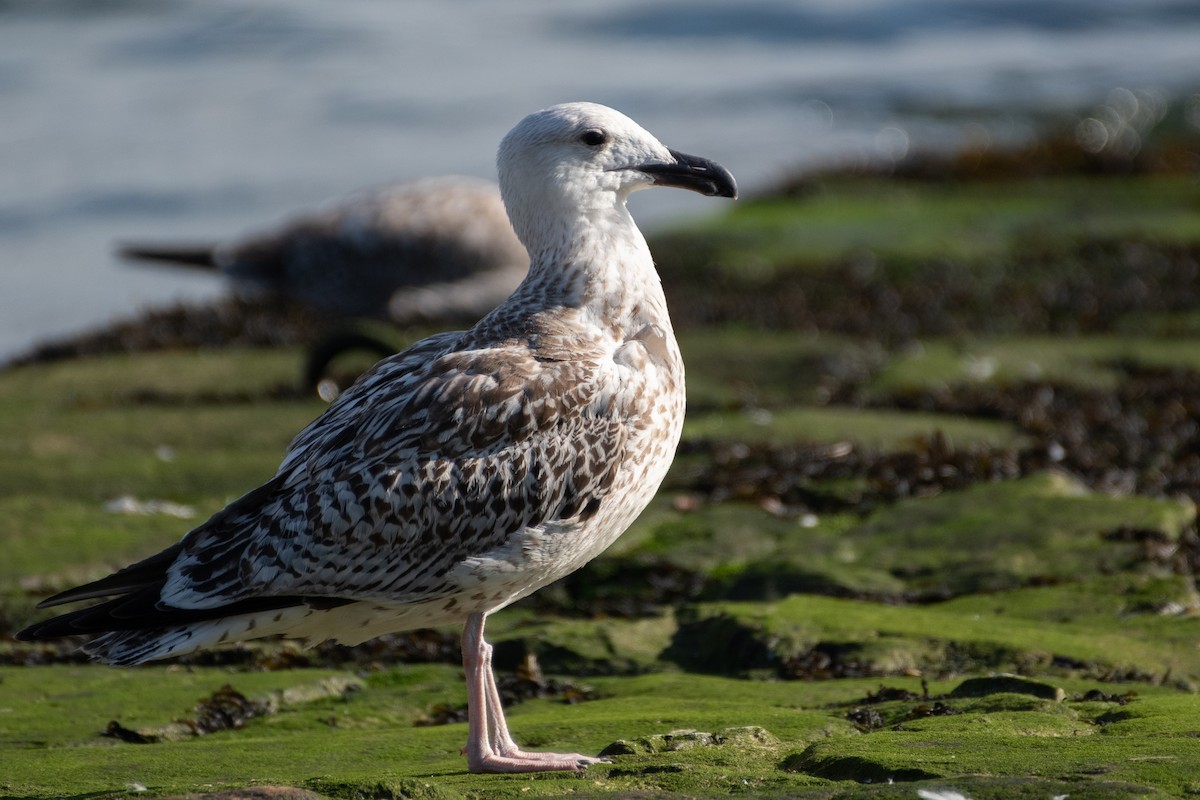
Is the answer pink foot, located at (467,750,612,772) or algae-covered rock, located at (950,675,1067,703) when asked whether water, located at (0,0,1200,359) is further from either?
algae-covered rock, located at (950,675,1067,703)

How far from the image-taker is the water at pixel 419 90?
1916cm

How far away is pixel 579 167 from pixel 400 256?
6.33 metres

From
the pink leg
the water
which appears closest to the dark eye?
the pink leg

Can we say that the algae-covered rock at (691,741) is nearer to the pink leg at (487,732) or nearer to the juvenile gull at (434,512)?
the pink leg at (487,732)

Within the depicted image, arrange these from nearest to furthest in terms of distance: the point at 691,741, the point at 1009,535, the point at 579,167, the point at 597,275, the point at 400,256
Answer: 1. the point at 691,741
2. the point at 597,275
3. the point at 579,167
4. the point at 1009,535
5. the point at 400,256

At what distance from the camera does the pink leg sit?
13.1 ft

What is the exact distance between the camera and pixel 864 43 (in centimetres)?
2788

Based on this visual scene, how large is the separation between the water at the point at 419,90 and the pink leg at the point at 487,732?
11.1 m

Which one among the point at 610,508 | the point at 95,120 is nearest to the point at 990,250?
the point at 610,508

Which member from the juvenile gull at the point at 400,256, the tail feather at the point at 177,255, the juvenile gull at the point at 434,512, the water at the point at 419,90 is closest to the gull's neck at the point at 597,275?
the juvenile gull at the point at 434,512

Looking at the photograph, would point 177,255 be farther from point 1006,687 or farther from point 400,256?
point 1006,687

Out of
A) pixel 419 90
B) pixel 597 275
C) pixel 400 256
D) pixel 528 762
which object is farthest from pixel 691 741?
pixel 419 90

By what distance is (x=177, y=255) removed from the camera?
41.4 feet

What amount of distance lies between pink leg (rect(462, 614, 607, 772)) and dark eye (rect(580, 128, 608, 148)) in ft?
5.07
